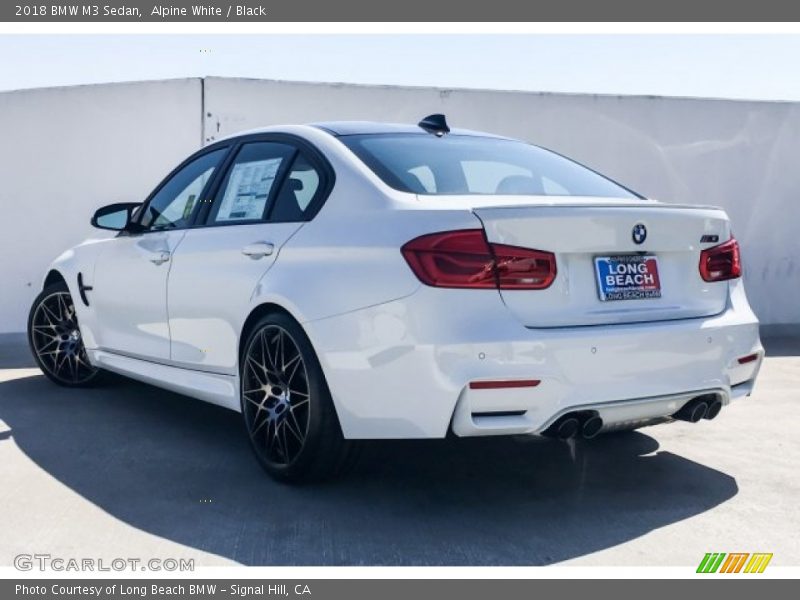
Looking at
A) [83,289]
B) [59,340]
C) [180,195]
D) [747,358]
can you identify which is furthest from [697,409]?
[59,340]

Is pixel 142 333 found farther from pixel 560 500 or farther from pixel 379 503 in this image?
pixel 560 500

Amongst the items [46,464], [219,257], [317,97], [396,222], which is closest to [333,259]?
[396,222]

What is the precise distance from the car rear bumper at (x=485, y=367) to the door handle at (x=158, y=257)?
1565 millimetres

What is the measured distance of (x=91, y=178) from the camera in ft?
30.4

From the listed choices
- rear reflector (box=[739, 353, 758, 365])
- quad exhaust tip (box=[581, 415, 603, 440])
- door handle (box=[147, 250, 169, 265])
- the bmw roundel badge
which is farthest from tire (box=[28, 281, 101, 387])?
rear reflector (box=[739, 353, 758, 365])

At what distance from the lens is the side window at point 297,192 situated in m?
4.07

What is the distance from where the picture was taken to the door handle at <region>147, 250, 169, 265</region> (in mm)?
4967

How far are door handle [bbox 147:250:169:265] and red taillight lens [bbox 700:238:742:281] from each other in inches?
105

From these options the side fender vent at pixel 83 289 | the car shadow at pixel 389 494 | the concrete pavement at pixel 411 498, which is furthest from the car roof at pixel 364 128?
the side fender vent at pixel 83 289

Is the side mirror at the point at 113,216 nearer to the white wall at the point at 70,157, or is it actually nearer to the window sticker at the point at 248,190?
the window sticker at the point at 248,190

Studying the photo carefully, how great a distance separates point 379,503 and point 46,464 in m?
1.72

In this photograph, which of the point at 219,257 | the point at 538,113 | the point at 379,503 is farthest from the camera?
the point at 538,113

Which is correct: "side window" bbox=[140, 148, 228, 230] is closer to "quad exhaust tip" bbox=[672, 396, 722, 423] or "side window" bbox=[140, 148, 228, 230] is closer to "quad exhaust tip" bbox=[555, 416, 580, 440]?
"quad exhaust tip" bbox=[555, 416, 580, 440]

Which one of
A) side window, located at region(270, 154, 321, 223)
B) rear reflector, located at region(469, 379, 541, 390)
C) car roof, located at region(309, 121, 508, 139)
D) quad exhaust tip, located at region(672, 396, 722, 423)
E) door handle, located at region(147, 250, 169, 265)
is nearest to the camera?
rear reflector, located at region(469, 379, 541, 390)
